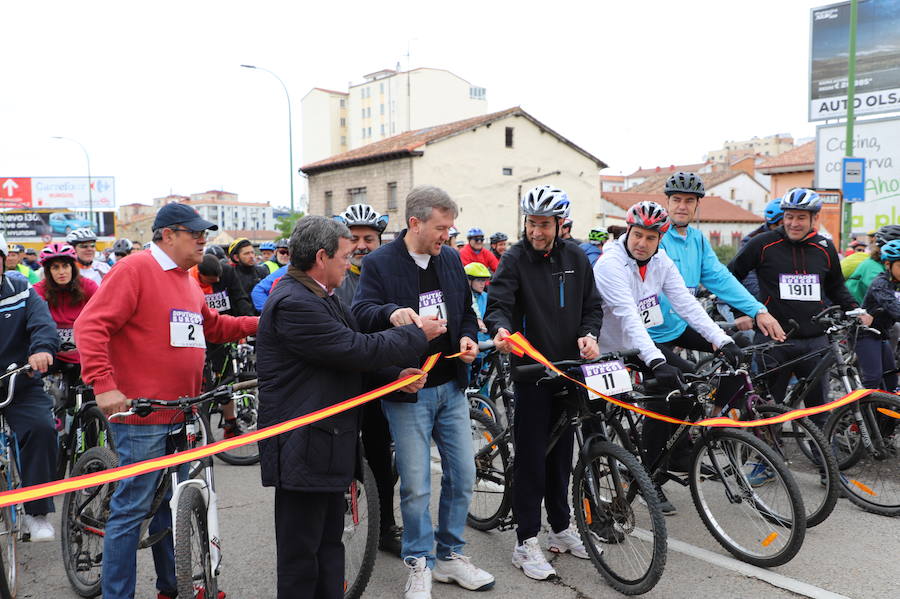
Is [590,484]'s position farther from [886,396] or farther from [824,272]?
[824,272]

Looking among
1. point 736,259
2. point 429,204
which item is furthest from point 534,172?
point 429,204

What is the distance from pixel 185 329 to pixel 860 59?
2391 centimetres

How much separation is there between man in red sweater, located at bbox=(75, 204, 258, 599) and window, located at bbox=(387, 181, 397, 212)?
33.7 meters

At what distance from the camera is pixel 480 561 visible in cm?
447

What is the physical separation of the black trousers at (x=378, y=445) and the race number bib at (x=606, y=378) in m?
1.28

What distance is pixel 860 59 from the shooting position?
21.8 m

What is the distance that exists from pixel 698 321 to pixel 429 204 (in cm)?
208

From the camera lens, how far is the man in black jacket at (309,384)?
302 cm

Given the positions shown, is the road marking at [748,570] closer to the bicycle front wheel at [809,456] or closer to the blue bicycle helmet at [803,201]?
the bicycle front wheel at [809,456]

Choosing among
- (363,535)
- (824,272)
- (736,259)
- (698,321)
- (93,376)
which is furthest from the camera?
(736,259)

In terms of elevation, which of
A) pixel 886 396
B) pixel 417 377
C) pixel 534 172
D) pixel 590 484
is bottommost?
pixel 590 484

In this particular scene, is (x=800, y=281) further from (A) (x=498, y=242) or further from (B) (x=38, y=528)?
(A) (x=498, y=242)

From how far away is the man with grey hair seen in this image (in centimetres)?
391

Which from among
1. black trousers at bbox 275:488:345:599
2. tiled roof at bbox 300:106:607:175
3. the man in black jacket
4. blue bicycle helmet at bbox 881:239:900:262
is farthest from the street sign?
tiled roof at bbox 300:106:607:175
